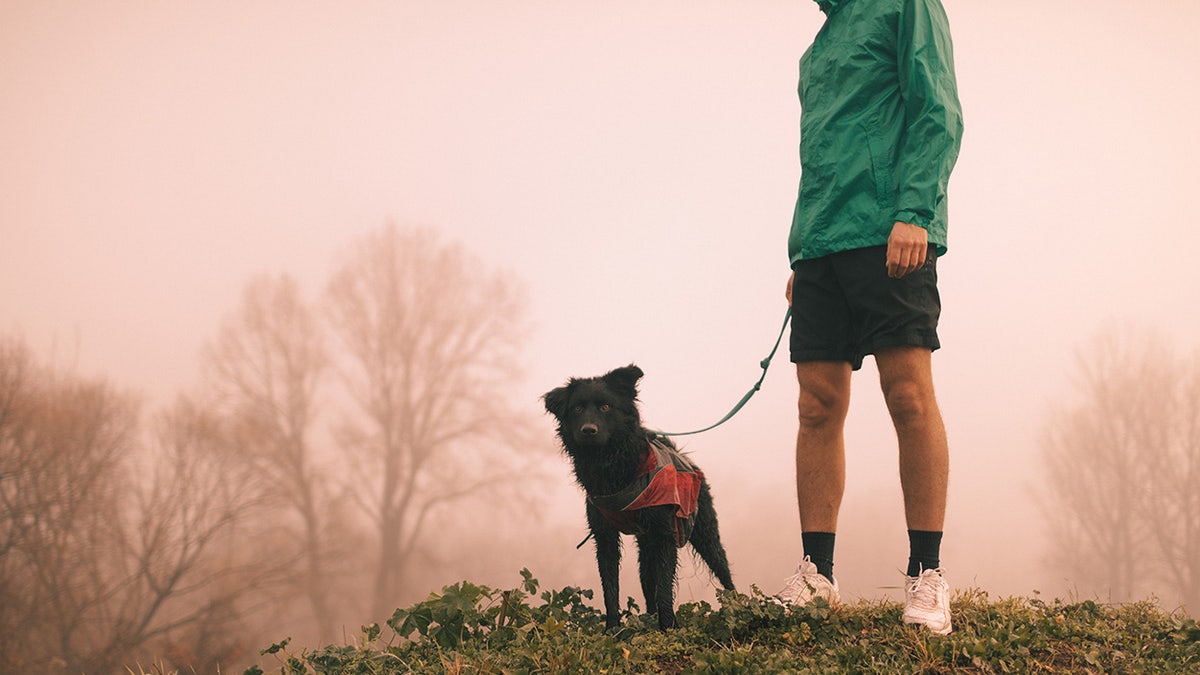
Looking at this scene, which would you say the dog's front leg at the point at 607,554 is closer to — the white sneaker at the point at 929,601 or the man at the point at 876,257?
the man at the point at 876,257

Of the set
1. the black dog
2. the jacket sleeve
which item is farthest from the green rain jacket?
the black dog

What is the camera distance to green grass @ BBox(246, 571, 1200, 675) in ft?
10.3

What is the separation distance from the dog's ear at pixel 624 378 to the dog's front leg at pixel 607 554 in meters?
0.67

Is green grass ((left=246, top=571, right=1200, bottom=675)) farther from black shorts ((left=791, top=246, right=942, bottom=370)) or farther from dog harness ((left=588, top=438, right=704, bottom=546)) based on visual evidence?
black shorts ((left=791, top=246, right=942, bottom=370))

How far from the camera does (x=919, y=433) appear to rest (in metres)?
3.71

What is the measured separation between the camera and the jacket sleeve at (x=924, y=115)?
11.7 feet

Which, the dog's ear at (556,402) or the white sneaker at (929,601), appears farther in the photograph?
the dog's ear at (556,402)

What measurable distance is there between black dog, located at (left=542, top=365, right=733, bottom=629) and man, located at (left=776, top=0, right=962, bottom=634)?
0.64m

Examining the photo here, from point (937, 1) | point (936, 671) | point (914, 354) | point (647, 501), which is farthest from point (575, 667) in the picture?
point (937, 1)

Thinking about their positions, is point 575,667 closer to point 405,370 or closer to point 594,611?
point 594,611

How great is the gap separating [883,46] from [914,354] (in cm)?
157

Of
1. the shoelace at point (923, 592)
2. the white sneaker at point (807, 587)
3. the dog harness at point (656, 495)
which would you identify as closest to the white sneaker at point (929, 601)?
the shoelace at point (923, 592)

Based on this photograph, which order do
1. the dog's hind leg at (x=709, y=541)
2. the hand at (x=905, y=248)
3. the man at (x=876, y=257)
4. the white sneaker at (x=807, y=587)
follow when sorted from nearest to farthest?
the hand at (x=905, y=248) < the man at (x=876, y=257) < the white sneaker at (x=807, y=587) < the dog's hind leg at (x=709, y=541)

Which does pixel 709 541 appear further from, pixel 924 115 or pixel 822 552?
pixel 924 115
